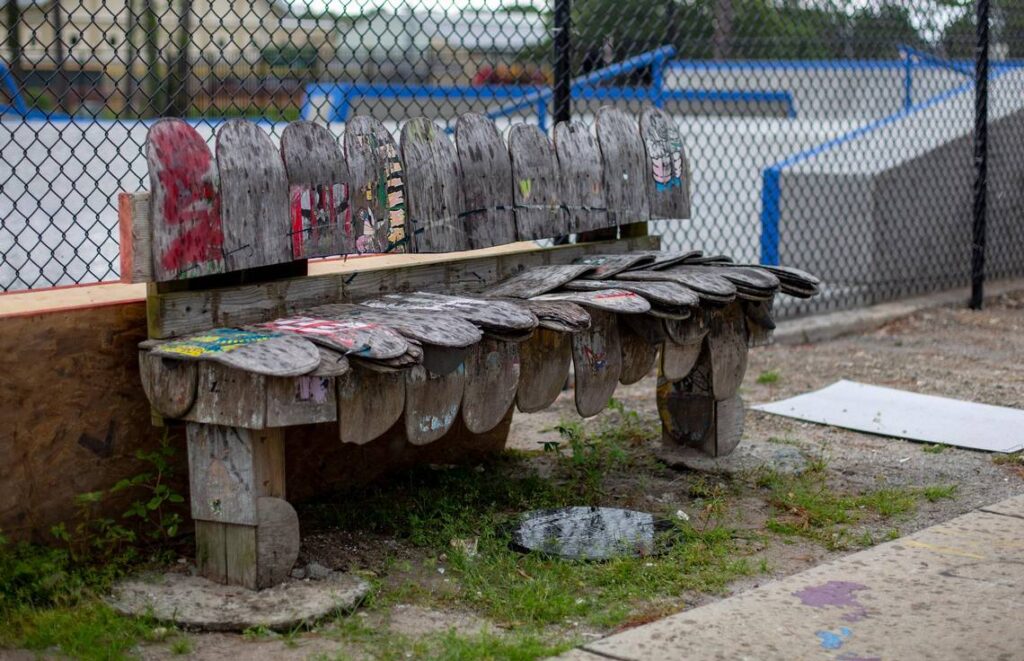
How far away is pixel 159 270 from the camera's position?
2908 mm

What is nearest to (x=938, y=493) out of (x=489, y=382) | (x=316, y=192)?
(x=489, y=382)

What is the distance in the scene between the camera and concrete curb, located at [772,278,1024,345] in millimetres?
6922

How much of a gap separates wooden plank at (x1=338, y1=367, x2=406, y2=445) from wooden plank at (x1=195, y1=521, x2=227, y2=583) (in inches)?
15.1

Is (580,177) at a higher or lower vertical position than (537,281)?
higher

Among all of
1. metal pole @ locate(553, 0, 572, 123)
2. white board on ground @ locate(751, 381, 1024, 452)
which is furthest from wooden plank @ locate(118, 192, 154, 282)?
white board on ground @ locate(751, 381, 1024, 452)

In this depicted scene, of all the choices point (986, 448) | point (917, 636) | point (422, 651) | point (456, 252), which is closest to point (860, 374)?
A: point (986, 448)

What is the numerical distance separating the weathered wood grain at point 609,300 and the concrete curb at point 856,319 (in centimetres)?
306

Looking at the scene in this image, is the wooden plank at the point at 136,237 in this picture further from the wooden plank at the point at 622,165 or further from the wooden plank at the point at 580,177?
the wooden plank at the point at 622,165

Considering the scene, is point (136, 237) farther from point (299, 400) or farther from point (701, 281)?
point (701, 281)

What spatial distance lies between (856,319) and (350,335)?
4919 mm

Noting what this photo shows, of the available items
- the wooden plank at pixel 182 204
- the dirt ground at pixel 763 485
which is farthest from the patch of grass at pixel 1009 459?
the wooden plank at pixel 182 204

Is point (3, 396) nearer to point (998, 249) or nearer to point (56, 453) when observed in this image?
point (56, 453)

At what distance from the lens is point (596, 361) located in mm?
3725

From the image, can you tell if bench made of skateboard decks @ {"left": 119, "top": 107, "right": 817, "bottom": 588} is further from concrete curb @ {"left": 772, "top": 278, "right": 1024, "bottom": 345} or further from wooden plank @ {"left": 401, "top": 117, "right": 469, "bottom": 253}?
concrete curb @ {"left": 772, "top": 278, "right": 1024, "bottom": 345}
